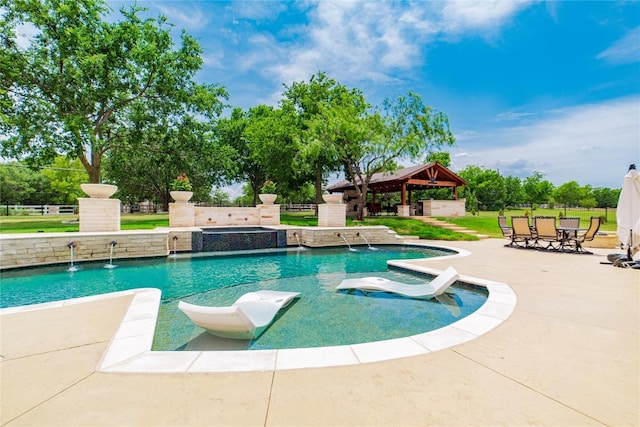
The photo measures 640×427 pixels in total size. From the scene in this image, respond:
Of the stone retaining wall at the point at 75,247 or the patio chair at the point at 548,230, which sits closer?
the stone retaining wall at the point at 75,247

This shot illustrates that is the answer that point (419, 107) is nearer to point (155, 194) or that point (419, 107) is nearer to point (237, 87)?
point (237, 87)

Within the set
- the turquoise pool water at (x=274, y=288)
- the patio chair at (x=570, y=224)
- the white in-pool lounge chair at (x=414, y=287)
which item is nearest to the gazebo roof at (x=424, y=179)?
the patio chair at (x=570, y=224)

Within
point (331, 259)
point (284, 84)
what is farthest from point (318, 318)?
point (284, 84)

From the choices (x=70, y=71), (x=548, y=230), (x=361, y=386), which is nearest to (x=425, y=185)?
(x=548, y=230)

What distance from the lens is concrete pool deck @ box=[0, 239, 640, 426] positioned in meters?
1.87

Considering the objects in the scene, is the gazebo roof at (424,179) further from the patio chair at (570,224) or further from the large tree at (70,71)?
the large tree at (70,71)

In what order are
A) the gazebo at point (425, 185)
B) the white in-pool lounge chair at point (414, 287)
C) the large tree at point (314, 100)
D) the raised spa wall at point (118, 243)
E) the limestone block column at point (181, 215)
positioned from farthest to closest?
the large tree at point (314, 100)
the gazebo at point (425, 185)
the limestone block column at point (181, 215)
the raised spa wall at point (118, 243)
the white in-pool lounge chair at point (414, 287)

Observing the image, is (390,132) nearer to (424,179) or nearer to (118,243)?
(424,179)

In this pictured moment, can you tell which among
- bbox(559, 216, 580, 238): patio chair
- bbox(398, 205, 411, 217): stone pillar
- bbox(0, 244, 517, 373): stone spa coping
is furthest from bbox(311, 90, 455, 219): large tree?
bbox(0, 244, 517, 373): stone spa coping

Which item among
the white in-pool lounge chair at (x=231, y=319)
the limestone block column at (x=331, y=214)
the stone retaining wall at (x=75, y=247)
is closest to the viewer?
the white in-pool lounge chair at (x=231, y=319)

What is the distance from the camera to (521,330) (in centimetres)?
335

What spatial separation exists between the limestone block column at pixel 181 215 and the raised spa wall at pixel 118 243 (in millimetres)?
3605

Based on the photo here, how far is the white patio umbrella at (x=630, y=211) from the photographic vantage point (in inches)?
265

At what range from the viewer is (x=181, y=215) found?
46.6 ft
